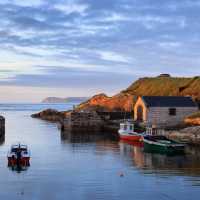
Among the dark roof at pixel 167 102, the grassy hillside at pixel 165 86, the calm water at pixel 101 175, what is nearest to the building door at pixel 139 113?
the dark roof at pixel 167 102

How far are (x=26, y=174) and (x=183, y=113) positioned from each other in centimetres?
5429

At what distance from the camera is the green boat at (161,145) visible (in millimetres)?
70375

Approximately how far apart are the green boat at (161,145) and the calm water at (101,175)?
1.68m

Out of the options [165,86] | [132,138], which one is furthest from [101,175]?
[165,86]

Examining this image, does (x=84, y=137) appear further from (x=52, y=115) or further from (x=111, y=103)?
(x=52, y=115)

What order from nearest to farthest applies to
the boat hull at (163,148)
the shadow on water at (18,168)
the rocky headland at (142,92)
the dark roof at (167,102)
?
1. the shadow on water at (18,168)
2. the boat hull at (163,148)
3. the dark roof at (167,102)
4. the rocky headland at (142,92)

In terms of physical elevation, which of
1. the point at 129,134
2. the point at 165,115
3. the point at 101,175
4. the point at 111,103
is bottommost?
the point at 101,175

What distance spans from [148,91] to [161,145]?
270 feet

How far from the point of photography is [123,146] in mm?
82312

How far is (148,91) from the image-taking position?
154 metres

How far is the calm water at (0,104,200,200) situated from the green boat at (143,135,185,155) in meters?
1.68

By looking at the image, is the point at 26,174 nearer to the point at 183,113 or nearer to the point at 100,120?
the point at 183,113

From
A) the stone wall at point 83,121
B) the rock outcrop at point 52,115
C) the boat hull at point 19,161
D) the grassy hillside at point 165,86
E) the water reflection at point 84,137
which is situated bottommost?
the boat hull at point 19,161

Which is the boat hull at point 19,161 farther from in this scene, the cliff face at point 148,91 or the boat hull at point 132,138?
the cliff face at point 148,91
